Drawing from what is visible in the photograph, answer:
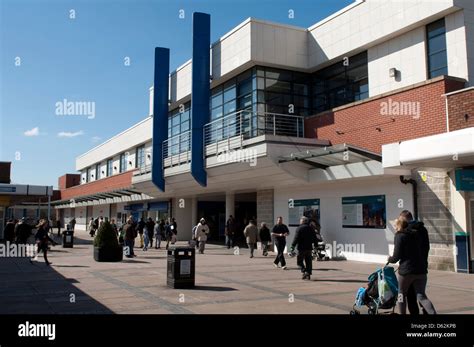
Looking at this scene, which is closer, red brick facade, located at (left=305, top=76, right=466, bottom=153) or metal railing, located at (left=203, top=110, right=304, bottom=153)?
red brick facade, located at (left=305, top=76, right=466, bottom=153)

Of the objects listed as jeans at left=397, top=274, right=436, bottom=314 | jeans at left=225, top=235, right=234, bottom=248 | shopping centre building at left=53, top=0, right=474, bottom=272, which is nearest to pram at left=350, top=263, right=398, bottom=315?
jeans at left=397, top=274, right=436, bottom=314

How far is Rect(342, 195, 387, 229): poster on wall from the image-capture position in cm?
1695

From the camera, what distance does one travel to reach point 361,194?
17875 mm

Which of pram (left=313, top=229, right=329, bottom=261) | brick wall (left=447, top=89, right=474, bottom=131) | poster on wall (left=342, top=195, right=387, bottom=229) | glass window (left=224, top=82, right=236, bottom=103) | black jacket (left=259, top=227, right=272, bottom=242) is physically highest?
glass window (left=224, top=82, right=236, bottom=103)

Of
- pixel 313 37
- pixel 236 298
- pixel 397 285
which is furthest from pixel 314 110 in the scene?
pixel 397 285

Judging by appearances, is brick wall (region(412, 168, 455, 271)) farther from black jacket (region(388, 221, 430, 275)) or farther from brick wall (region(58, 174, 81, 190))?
brick wall (region(58, 174, 81, 190))

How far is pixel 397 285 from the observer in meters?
7.39

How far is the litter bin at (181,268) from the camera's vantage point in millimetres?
11188

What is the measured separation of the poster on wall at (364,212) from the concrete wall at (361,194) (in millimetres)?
154

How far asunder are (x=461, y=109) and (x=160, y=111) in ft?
61.3

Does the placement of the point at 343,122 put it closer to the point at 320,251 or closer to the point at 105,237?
the point at 320,251

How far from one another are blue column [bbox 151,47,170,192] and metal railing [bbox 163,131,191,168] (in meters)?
0.41

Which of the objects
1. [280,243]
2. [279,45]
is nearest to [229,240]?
[280,243]
